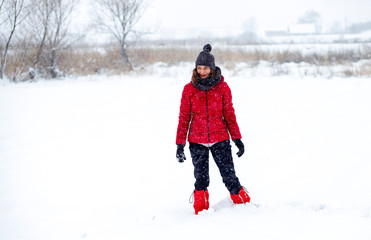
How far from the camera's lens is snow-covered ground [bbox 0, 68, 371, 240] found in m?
2.82

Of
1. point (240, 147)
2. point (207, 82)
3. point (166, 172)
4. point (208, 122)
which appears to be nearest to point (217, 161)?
point (240, 147)

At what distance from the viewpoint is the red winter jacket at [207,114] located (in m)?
2.99

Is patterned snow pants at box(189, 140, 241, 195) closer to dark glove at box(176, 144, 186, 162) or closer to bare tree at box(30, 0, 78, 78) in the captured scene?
dark glove at box(176, 144, 186, 162)

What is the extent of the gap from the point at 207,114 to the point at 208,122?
71mm

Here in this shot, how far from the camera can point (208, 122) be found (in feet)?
9.85

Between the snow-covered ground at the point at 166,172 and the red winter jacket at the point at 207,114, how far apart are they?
2.24 ft

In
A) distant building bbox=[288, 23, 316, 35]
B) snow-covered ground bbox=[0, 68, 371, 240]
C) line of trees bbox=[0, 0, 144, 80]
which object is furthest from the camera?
distant building bbox=[288, 23, 316, 35]

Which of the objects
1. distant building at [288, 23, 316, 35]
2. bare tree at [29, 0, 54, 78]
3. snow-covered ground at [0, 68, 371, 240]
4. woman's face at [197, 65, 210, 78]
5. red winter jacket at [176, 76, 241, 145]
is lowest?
snow-covered ground at [0, 68, 371, 240]

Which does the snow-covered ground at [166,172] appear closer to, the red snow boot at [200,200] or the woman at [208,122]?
the red snow boot at [200,200]

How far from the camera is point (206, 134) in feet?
9.82

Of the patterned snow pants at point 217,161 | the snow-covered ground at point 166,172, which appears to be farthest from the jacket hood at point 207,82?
the snow-covered ground at point 166,172

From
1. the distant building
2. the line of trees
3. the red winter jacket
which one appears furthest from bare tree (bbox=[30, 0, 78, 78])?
the distant building

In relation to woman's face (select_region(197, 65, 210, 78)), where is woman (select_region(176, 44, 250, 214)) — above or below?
below

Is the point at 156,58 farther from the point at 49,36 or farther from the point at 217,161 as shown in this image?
the point at 217,161
